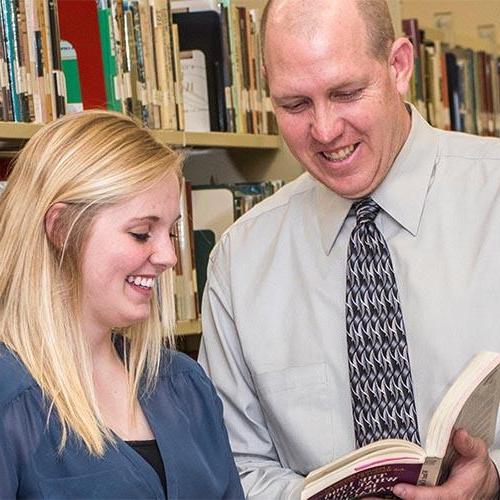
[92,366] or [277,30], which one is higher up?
[277,30]

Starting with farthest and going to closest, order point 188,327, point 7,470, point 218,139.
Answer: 1. point 218,139
2. point 188,327
3. point 7,470

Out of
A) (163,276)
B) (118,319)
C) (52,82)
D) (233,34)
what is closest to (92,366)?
(118,319)

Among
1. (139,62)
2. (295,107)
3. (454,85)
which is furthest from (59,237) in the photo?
(454,85)

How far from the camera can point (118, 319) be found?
5.71 feet

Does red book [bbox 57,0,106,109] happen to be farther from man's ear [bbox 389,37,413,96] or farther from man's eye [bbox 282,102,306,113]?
man's ear [bbox 389,37,413,96]

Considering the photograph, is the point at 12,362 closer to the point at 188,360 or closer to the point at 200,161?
the point at 188,360

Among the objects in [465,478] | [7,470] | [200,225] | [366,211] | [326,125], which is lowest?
[465,478]

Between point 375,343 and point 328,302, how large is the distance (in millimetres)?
124

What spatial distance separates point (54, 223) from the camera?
1.71 m

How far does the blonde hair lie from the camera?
167cm

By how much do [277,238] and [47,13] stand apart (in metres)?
0.61

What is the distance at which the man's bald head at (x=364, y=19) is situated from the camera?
1929 millimetres

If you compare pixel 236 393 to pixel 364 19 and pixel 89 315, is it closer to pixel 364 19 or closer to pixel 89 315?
pixel 89 315

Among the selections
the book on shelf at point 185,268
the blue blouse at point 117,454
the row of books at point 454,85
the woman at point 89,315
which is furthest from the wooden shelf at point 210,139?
the row of books at point 454,85
